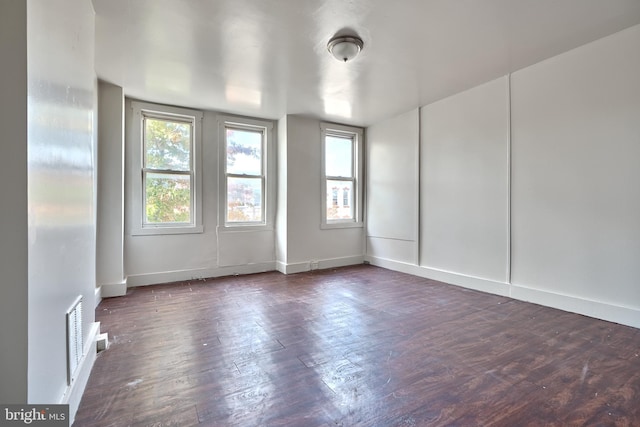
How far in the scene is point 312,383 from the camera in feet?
6.26

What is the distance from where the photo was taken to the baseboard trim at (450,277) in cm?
374

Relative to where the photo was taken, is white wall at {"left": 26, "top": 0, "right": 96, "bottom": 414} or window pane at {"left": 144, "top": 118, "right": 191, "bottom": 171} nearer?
white wall at {"left": 26, "top": 0, "right": 96, "bottom": 414}

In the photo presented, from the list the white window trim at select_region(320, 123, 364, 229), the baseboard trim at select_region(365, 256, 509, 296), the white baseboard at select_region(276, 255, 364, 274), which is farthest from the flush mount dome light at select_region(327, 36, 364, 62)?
the white baseboard at select_region(276, 255, 364, 274)

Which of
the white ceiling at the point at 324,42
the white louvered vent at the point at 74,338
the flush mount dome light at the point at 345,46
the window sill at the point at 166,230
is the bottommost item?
the white louvered vent at the point at 74,338

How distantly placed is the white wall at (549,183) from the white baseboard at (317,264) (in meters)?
1.72

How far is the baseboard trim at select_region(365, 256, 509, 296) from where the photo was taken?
3.74 m

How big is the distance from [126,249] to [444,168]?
4761mm

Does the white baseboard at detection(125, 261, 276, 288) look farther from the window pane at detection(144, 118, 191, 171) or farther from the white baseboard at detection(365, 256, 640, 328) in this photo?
the white baseboard at detection(365, 256, 640, 328)

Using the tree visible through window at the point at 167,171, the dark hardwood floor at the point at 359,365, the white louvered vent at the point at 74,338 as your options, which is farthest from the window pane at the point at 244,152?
the white louvered vent at the point at 74,338

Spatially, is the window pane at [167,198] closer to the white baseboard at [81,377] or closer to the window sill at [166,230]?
the window sill at [166,230]

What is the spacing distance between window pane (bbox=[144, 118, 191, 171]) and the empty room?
0.03m
